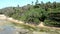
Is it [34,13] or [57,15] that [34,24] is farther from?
[57,15]

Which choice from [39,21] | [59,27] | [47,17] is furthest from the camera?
[39,21]

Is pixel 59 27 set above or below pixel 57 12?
below

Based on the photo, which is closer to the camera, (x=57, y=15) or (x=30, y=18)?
(x=57, y=15)

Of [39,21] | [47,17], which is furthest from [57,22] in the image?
[39,21]

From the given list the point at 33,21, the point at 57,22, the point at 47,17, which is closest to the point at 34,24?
the point at 33,21

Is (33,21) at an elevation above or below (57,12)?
below

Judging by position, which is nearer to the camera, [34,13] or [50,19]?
[50,19]

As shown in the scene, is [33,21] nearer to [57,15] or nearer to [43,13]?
[43,13]

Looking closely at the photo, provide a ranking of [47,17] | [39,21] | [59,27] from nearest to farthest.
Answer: [59,27] < [47,17] < [39,21]
